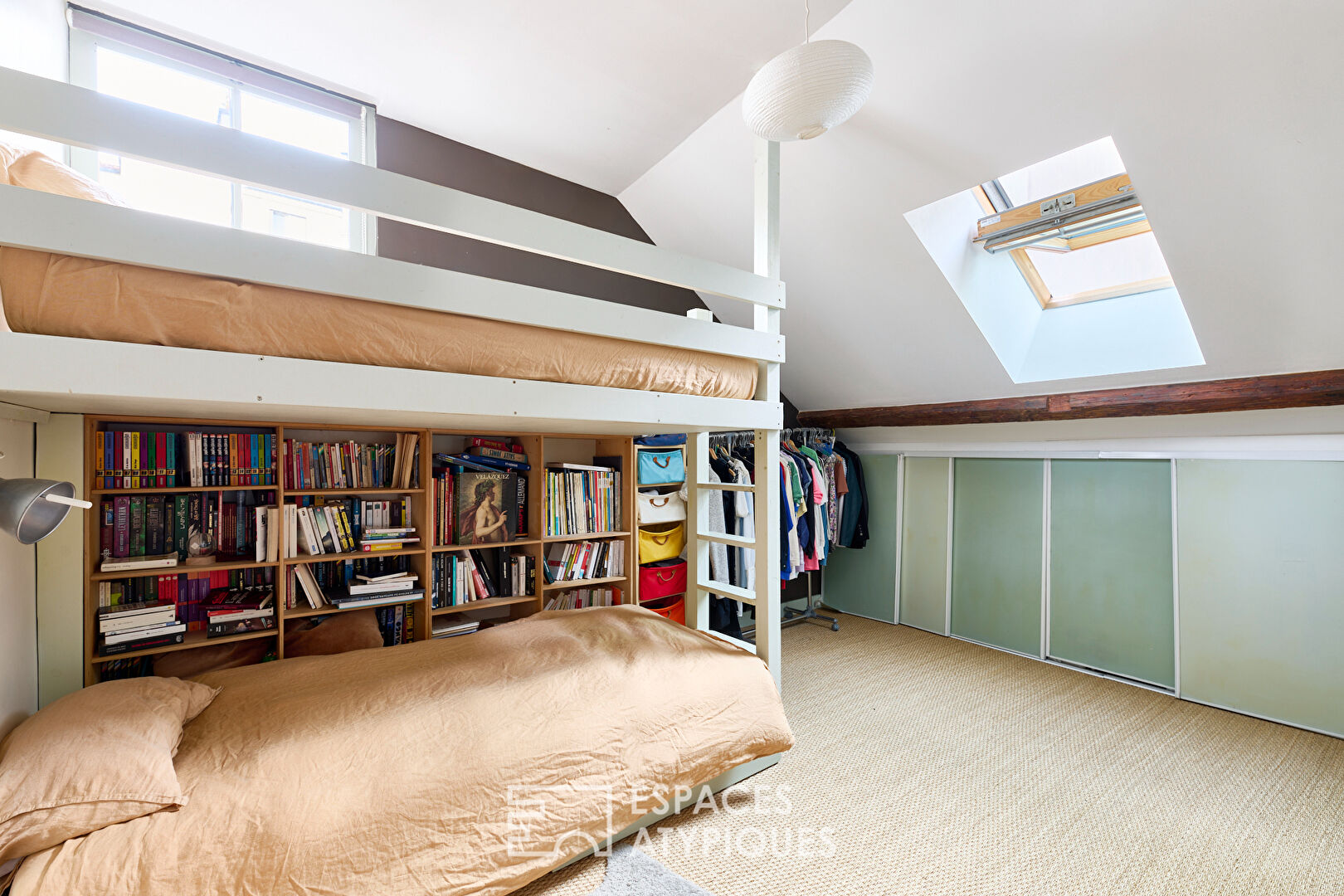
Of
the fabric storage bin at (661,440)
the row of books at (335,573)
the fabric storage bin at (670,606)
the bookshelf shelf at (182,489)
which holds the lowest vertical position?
the fabric storage bin at (670,606)

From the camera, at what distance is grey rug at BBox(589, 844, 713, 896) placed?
160 cm

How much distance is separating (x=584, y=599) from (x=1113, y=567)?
2.91 meters

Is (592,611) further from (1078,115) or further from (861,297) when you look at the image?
(1078,115)

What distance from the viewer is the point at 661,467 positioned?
3.19 m

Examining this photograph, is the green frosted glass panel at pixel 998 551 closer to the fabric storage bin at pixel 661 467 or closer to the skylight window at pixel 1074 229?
the skylight window at pixel 1074 229

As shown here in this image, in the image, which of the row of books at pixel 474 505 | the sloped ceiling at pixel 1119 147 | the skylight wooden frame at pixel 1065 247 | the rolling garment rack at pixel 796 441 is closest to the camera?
the sloped ceiling at pixel 1119 147

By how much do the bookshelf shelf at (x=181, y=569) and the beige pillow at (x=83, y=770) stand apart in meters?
0.60

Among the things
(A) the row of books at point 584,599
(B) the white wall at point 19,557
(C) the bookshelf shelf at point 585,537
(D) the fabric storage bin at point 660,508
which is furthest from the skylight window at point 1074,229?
(B) the white wall at point 19,557

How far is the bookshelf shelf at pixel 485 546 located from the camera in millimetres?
2578

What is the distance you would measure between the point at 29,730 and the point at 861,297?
3.53m

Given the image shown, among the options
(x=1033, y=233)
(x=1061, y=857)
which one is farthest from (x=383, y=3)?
(x=1061, y=857)

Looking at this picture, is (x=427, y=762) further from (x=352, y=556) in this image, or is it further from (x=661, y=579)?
(x=661, y=579)

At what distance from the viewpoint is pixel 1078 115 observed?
206cm

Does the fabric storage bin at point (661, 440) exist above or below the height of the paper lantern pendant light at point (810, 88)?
below
